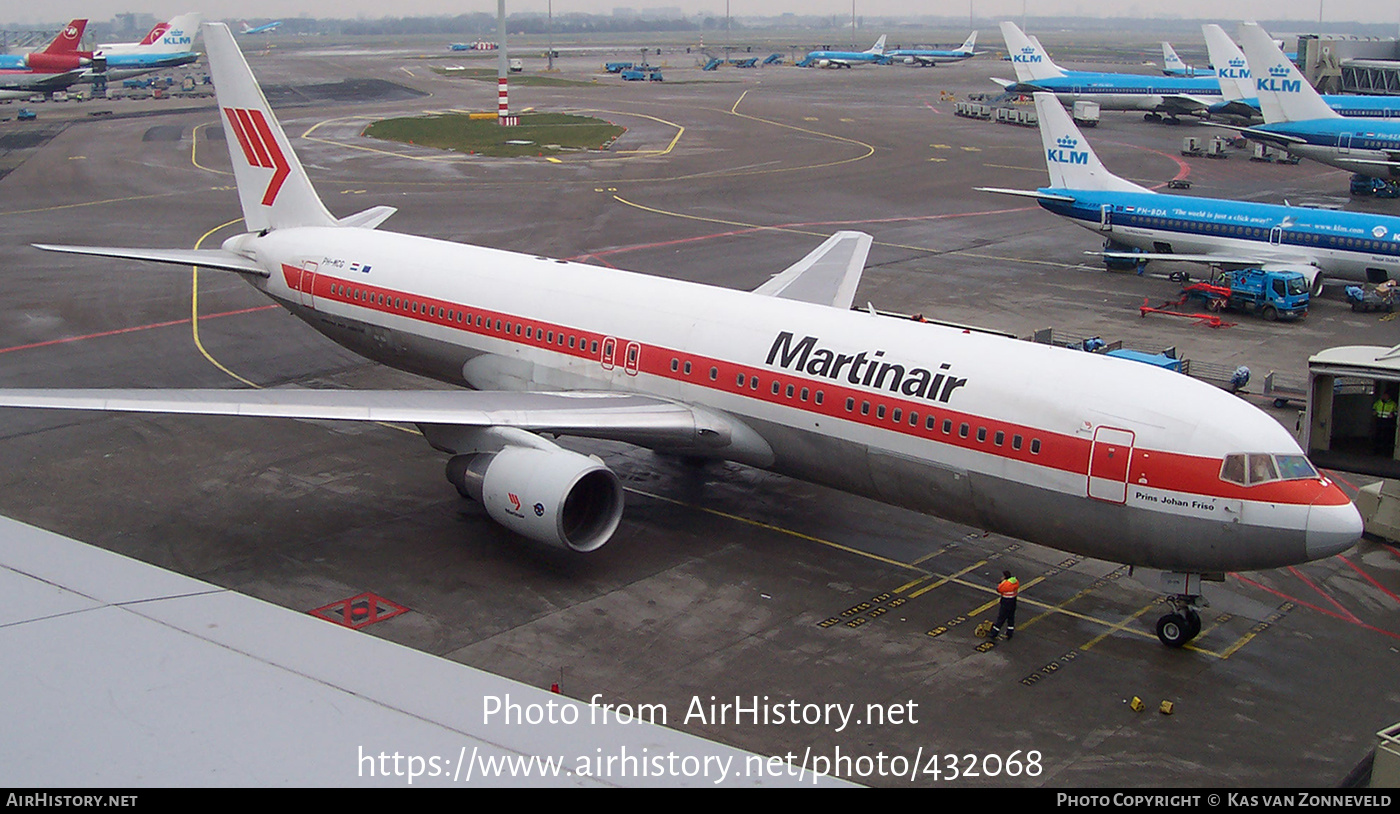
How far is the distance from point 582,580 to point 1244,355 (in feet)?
84.0

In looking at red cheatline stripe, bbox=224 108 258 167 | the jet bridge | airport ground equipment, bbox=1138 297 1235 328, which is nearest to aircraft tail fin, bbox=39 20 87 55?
red cheatline stripe, bbox=224 108 258 167

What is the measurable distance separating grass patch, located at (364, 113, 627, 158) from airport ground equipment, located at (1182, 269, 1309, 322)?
49115mm

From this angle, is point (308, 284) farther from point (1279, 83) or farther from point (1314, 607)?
point (1279, 83)

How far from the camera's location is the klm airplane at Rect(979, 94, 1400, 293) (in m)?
43.5

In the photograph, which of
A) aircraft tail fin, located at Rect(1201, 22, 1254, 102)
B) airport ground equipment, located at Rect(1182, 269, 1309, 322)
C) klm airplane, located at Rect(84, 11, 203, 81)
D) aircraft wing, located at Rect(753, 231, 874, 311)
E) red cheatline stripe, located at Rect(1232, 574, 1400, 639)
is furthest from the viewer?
klm airplane, located at Rect(84, 11, 203, 81)

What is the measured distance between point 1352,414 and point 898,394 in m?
10.0

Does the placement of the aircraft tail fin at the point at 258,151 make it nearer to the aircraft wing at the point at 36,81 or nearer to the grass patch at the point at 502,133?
the grass patch at the point at 502,133

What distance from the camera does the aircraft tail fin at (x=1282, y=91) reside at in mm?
68438

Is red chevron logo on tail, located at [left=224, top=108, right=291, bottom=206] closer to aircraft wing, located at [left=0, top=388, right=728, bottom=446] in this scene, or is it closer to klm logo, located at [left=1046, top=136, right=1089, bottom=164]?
aircraft wing, located at [left=0, top=388, right=728, bottom=446]

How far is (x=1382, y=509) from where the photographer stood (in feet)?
77.8

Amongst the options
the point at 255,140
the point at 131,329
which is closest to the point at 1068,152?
the point at 255,140

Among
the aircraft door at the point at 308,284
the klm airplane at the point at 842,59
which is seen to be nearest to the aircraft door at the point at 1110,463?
the aircraft door at the point at 308,284

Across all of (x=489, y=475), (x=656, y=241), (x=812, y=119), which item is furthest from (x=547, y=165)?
(x=489, y=475)

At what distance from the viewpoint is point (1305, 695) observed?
17609 mm
